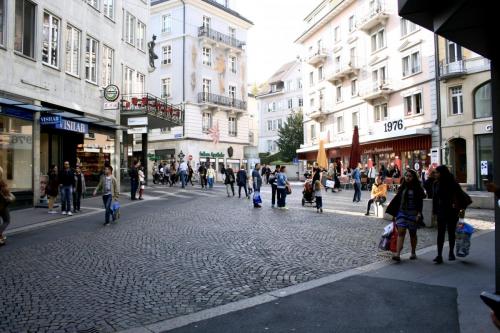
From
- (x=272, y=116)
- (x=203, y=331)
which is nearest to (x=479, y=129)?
(x=203, y=331)

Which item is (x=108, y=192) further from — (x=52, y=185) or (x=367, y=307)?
(x=367, y=307)

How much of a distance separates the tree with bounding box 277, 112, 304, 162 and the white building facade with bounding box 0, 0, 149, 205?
35218mm

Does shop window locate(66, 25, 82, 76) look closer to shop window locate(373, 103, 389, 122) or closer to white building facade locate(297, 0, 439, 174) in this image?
white building facade locate(297, 0, 439, 174)

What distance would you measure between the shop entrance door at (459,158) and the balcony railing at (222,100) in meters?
27.5

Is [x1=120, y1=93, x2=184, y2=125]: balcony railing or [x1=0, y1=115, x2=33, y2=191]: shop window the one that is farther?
[x1=120, y1=93, x2=184, y2=125]: balcony railing

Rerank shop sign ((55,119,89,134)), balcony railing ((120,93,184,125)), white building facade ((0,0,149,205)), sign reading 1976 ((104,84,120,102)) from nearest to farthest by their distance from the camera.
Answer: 1. white building facade ((0,0,149,205))
2. shop sign ((55,119,89,134))
3. sign reading 1976 ((104,84,120,102))
4. balcony railing ((120,93,184,125))

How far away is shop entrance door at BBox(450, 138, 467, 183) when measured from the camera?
29.2 meters

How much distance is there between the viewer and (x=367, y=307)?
208 inches

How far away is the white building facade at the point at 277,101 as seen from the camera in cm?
6888

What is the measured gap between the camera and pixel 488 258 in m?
8.02

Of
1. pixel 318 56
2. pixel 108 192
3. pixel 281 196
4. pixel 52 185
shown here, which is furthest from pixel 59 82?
pixel 318 56

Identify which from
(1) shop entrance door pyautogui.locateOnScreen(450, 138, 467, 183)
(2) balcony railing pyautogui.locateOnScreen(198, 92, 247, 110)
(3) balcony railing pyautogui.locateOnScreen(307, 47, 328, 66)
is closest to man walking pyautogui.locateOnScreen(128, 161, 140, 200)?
(1) shop entrance door pyautogui.locateOnScreen(450, 138, 467, 183)

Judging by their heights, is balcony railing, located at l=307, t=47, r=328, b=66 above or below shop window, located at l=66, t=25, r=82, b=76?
above

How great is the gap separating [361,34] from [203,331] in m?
39.5
